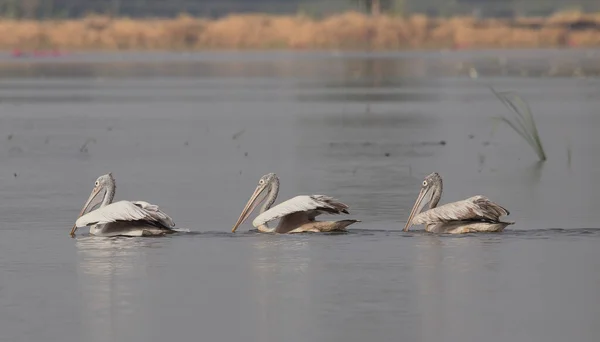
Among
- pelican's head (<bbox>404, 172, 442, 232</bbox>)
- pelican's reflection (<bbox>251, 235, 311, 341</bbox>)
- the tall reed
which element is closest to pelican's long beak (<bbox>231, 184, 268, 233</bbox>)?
pelican's reflection (<bbox>251, 235, 311, 341</bbox>)

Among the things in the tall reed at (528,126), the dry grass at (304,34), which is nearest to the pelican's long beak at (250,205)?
the tall reed at (528,126)

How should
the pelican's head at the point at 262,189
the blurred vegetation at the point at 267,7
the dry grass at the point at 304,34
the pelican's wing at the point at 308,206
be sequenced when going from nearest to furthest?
the pelican's wing at the point at 308,206, the pelican's head at the point at 262,189, the dry grass at the point at 304,34, the blurred vegetation at the point at 267,7

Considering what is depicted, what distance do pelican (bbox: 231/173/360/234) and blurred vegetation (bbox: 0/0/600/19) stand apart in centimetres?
12692

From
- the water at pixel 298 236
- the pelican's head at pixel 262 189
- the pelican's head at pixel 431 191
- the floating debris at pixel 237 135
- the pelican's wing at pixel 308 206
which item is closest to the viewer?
the water at pixel 298 236

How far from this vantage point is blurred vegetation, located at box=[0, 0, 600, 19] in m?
156

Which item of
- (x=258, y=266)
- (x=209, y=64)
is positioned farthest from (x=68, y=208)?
(x=209, y=64)

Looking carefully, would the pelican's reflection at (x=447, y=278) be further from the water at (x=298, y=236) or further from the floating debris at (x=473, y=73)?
the floating debris at (x=473, y=73)

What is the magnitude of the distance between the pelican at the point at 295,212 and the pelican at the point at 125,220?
93cm

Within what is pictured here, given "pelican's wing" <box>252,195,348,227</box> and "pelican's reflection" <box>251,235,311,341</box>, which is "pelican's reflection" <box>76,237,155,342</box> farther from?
"pelican's wing" <box>252,195,348,227</box>

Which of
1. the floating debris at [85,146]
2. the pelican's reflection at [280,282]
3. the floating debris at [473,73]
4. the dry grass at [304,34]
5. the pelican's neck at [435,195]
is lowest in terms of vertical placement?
the pelican's reflection at [280,282]

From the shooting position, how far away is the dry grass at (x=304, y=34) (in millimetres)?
96812

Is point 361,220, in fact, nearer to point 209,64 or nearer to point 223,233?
point 223,233

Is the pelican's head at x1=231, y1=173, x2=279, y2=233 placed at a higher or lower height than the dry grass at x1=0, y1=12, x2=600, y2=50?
lower

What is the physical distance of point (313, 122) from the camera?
3512 centimetres
